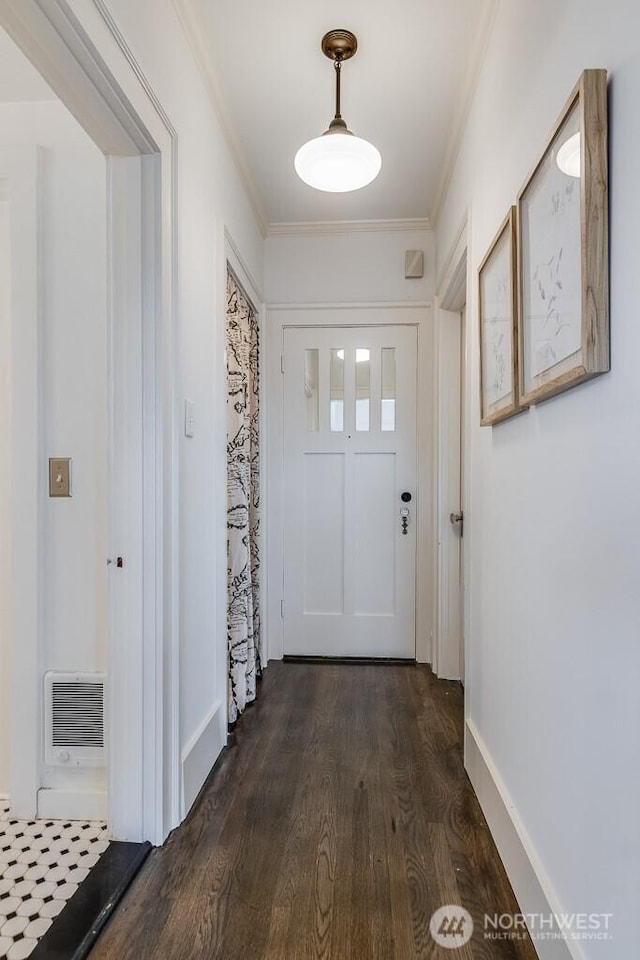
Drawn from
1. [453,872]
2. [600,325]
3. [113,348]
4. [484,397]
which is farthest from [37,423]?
[453,872]

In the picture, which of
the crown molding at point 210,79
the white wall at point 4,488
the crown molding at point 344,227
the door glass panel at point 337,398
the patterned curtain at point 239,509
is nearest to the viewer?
the crown molding at point 210,79

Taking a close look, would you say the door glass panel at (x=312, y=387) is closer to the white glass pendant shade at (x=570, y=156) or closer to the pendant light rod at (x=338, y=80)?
the pendant light rod at (x=338, y=80)

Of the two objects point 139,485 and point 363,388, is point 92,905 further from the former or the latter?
point 363,388

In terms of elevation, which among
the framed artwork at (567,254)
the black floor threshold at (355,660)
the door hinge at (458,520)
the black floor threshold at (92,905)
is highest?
the framed artwork at (567,254)

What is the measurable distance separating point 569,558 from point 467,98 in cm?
195

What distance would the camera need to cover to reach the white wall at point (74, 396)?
1.76 m

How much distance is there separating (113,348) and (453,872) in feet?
5.83

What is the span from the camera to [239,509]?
2.52 metres

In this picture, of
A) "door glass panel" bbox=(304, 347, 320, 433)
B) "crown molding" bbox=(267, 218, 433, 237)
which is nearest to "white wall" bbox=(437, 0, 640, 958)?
"crown molding" bbox=(267, 218, 433, 237)

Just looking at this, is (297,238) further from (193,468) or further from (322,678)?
(322,678)

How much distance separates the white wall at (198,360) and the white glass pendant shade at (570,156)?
1109 mm

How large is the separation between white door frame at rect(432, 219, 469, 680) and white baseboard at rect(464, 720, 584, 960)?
1.04 meters

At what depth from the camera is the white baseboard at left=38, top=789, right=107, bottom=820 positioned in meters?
1.74

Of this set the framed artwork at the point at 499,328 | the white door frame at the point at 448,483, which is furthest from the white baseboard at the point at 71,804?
the white door frame at the point at 448,483
